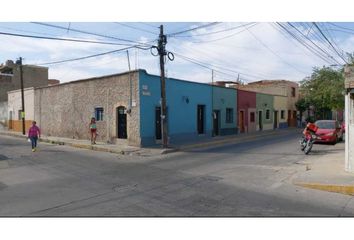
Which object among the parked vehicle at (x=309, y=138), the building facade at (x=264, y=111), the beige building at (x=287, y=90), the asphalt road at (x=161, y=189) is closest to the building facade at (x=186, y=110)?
the asphalt road at (x=161, y=189)

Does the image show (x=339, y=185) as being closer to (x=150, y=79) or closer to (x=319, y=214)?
(x=319, y=214)

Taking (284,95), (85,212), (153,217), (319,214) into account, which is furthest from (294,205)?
(284,95)

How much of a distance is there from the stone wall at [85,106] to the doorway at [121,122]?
0.21m

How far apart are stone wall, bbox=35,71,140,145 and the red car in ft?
34.9

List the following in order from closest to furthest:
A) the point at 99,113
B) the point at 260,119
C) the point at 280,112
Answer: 1. the point at 99,113
2. the point at 260,119
3. the point at 280,112

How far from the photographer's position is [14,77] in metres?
40.7

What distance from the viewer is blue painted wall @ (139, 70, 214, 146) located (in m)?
18.0

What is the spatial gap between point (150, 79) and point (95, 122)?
454 centimetres

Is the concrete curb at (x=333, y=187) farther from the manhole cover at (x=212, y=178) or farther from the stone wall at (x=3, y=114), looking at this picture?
the stone wall at (x=3, y=114)

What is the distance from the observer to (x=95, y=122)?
20.0 m

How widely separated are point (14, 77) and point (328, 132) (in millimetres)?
36803

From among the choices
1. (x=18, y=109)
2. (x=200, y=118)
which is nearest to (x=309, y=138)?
(x=200, y=118)

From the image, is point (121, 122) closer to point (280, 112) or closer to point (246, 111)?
point (246, 111)

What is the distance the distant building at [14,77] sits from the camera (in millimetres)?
38938
